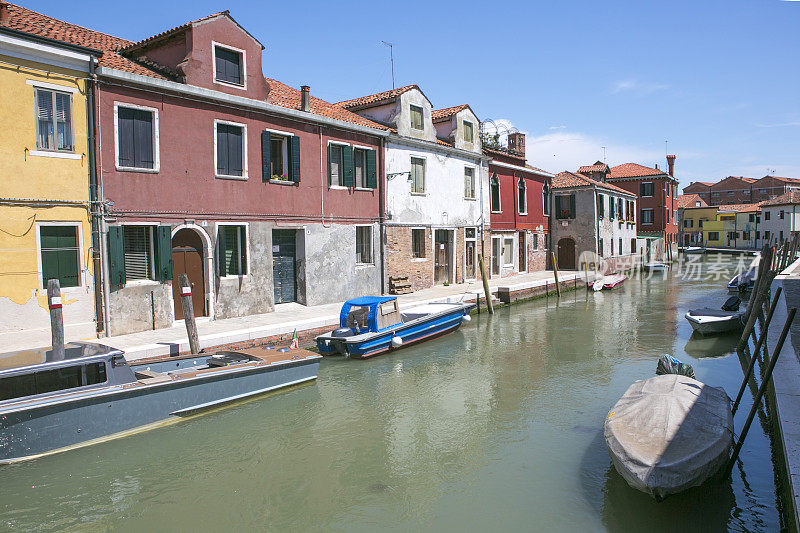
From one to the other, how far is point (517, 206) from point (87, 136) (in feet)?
68.0

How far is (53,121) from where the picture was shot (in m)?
11.5

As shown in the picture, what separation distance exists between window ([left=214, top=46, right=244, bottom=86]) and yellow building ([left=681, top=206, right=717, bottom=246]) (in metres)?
70.4

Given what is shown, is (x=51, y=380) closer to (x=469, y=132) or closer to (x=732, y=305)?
(x=732, y=305)

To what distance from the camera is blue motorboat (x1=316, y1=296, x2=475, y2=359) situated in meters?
13.0

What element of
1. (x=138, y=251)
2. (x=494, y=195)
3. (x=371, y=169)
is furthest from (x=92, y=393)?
(x=494, y=195)

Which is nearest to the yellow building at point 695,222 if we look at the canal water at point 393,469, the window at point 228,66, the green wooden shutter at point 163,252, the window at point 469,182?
the window at point 469,182

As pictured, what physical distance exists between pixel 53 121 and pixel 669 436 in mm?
12702

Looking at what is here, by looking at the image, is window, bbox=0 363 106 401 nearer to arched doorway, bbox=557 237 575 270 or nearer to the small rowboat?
the small rowboat

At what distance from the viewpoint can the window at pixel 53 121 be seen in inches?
444

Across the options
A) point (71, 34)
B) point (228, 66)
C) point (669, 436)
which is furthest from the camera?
point (228, 66)

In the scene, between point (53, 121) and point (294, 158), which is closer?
point (53, 121)

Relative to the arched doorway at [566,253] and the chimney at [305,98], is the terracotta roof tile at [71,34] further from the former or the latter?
the arched doorway at [566,253]

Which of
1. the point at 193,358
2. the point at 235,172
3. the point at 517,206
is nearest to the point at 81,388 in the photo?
the point at 193,358

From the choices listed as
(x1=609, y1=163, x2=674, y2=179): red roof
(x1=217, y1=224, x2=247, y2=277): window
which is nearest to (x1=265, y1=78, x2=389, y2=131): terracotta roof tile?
(x1=217, y1=224, x2=247, y2=277): window
